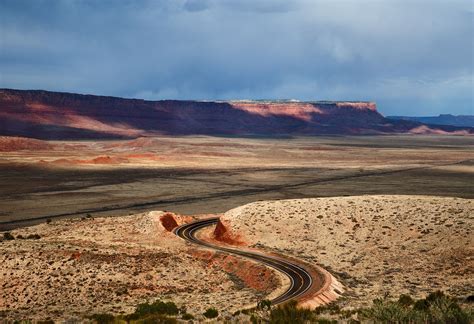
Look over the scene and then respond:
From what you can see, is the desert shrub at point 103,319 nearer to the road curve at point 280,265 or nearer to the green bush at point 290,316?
the green bush at point 290,316

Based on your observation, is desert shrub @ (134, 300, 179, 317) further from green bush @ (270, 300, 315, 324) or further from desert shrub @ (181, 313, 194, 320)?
green bush @ (270, 300, 315, 324)

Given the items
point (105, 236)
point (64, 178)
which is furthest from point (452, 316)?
point (64, 178)

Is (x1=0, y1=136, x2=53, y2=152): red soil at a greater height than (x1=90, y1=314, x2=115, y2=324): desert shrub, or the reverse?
(x1=0, y1=136, x2=53, y2=152): red soil

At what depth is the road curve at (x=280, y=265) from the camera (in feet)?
108

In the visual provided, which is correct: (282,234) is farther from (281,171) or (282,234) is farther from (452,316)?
(281,171)

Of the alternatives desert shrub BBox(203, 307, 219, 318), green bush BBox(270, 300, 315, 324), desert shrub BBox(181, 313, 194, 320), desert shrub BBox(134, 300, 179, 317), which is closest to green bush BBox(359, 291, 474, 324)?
green bush BBox(270, 300, 315, 324)

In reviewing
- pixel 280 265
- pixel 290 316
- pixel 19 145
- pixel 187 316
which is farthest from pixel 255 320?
pixel 19 145

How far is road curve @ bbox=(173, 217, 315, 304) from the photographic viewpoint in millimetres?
33031

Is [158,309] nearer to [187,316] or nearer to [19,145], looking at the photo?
[187,316]

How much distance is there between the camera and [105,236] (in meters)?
50.8

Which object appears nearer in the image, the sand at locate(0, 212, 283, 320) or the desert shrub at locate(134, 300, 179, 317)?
the desert shrub at locate(134, 300, 179, 317)

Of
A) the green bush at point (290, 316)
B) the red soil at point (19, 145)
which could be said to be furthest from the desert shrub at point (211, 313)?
the red soil at point (19, 145)

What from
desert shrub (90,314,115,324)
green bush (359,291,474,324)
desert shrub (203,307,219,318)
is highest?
green bush (359,291,474,324)

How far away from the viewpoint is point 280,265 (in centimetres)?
4044
